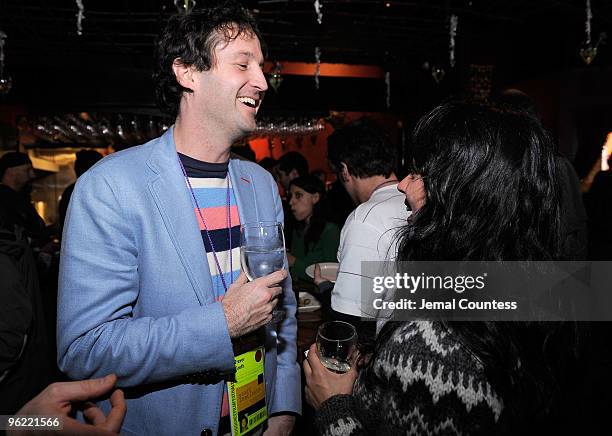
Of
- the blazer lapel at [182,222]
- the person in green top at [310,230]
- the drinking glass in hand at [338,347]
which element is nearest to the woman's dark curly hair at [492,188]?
the drinking glass in hand at [338,347]

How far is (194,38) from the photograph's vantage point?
63.0 inches

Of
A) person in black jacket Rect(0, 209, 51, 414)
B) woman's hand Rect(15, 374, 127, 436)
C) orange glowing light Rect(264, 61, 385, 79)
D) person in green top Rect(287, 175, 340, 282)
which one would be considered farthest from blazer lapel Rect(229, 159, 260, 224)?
orange glowing light Rect(264, 61, 385, 79)

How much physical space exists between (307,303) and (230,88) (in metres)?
1.75

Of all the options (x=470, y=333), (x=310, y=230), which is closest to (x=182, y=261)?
(x=470, y=333)

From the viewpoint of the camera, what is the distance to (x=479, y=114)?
4.12 feet

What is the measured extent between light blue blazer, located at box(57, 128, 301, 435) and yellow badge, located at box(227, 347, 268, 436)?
0.18 feet

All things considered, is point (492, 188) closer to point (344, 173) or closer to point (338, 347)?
point (338, 347)

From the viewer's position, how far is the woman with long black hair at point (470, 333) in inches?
41.6

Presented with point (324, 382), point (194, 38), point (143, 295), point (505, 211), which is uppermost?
point (194, 38)

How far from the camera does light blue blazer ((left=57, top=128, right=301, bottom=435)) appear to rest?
1.27m

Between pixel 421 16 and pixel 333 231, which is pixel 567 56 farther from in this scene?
pixel 333 231

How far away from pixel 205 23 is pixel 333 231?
9.12 ft

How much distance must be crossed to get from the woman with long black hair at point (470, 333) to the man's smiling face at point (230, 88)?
616 mm

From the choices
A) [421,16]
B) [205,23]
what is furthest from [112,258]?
[421,16]
